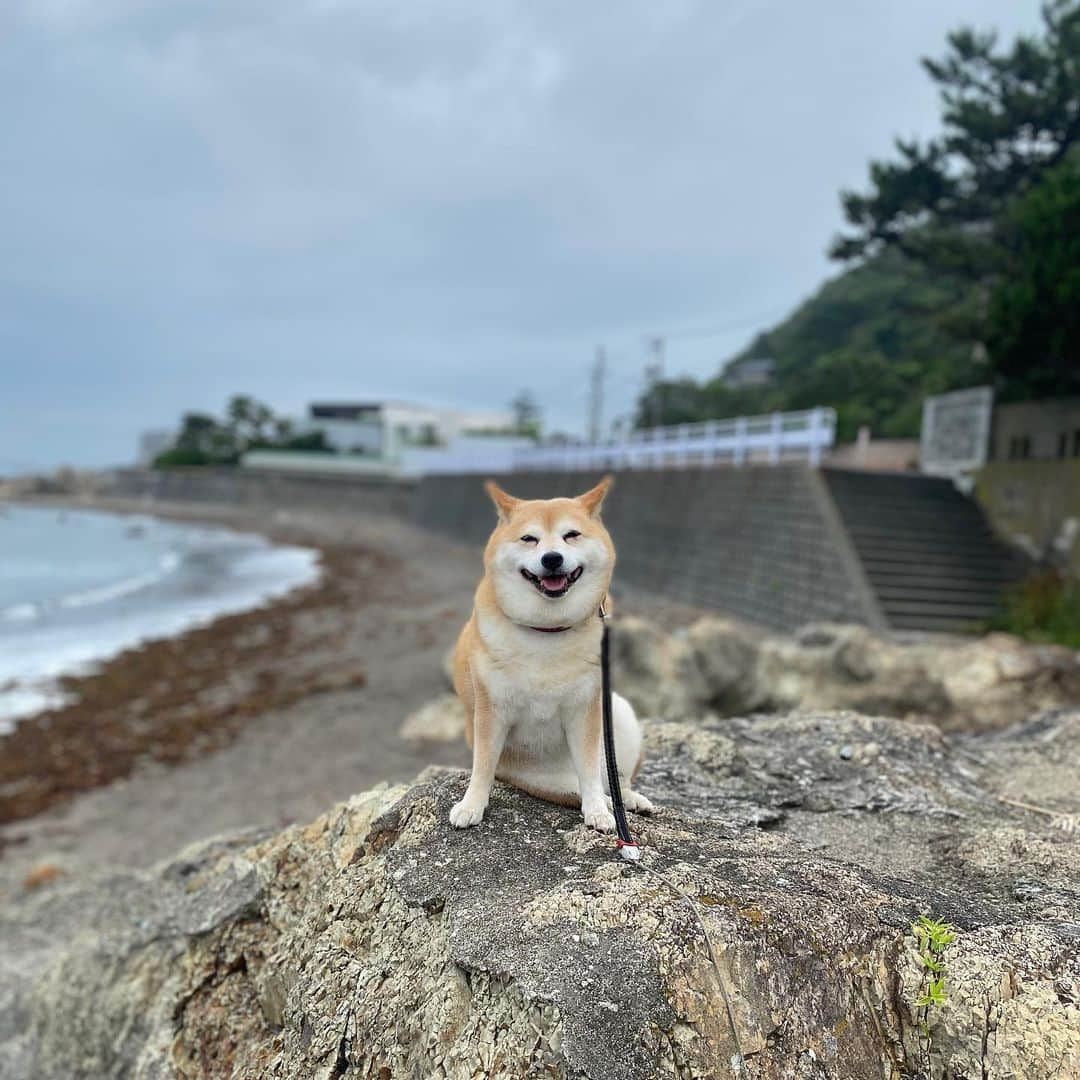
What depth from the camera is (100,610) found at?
23906 millimetres

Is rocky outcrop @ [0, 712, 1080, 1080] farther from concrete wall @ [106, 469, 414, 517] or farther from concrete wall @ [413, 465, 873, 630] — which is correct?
concrete wall @ [106, 469, 414, 517]

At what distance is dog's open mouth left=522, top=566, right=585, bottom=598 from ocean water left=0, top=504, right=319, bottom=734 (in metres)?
13.5

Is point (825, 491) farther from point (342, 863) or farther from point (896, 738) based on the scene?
point (342, 863)

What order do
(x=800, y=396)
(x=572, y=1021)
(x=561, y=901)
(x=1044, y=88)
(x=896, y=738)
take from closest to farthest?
(x=572, y=1021) → (x=561, y=901) → (x=896, y=738) → (x=1044, y=88) → (x=800, y=396)

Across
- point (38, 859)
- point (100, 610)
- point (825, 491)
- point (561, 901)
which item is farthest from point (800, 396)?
point (561, 901)

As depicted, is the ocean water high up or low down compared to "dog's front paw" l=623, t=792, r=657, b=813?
down

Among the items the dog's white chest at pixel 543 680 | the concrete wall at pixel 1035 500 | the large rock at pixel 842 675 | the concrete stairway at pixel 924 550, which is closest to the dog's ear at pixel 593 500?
the dog's white chest at pixel 543 680

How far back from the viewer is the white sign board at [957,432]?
51.8ft

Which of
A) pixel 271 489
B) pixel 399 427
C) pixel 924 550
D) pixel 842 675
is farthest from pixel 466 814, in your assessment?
pixel 399 427

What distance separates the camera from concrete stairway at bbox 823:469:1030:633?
1279 centimetres

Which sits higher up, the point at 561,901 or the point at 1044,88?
the point at 1044,88

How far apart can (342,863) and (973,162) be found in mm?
21371

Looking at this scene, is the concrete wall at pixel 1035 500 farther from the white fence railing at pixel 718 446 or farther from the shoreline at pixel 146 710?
the shoreline at pixel 146 710

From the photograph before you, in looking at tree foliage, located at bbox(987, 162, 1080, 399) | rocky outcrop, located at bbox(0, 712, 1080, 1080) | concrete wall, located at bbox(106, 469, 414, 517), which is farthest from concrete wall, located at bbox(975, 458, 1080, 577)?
concrete wall, located at bbox(106, 469, 414, 517)
